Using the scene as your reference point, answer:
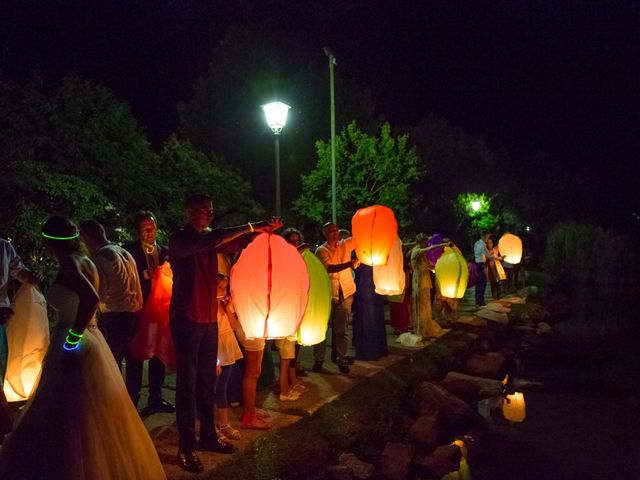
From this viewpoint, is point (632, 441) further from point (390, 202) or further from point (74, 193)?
point (390, 202)

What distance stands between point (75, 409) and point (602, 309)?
20360mm

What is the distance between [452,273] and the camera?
10227mm

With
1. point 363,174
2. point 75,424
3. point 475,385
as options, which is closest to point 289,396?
point 75,424

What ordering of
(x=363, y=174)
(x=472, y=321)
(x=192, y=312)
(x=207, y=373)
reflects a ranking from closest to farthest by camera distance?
1. (x=192, y=312)
2. (x=207, y=373)
3. (x=472, y=321)
4. (x=363, y=174)

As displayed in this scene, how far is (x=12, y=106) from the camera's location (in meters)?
9.67

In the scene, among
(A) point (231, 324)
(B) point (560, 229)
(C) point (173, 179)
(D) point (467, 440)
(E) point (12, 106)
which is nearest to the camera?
(A) point (231, 324)

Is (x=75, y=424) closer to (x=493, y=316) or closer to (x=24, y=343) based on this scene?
(x=24, y=343)

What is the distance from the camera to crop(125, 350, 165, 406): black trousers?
5.64 meters

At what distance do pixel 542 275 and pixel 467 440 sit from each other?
64.7 feet

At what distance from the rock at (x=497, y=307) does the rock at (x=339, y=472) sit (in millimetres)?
10399

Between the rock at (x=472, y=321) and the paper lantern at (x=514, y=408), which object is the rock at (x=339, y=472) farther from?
the rock at (x=472, y=321)

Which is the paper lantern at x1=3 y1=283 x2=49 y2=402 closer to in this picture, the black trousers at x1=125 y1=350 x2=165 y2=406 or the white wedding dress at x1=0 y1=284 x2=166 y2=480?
the black trousers at x1=125 y1=350 x2=165 y2=406

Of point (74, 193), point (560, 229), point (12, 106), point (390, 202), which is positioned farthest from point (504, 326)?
point (560, 229)

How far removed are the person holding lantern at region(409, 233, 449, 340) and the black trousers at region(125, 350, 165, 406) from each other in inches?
216
